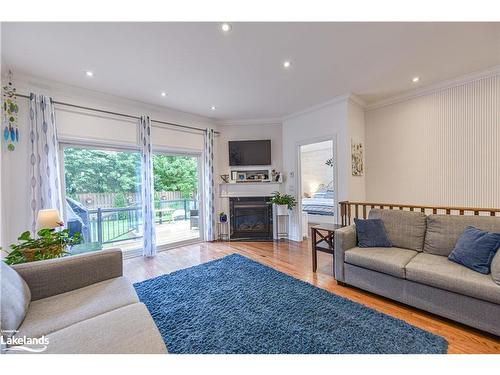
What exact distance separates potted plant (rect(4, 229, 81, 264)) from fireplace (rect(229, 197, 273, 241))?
324 cm

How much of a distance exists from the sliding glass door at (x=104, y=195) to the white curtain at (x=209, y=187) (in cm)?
135

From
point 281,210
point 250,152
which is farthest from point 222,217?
point 250,152

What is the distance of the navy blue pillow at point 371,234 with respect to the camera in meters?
2.61

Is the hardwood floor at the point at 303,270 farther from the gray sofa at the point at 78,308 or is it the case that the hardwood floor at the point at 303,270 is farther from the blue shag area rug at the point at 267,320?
the gray sofa at the point at 78,308

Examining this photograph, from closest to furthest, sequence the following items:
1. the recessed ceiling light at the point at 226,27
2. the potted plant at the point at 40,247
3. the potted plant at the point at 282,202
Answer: the potted plant at the point at 40,247 < the recessed ceiling light at the point at 226,27 < the potted plant at the point at 282,202

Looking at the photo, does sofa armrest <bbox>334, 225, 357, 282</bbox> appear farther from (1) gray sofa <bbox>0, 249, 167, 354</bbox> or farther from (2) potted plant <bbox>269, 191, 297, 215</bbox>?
(1) gray sofa <bbox>0, 249, 167, 354</bbox>

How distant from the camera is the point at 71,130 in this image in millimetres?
3184

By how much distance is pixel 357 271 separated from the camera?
A: 245 cm

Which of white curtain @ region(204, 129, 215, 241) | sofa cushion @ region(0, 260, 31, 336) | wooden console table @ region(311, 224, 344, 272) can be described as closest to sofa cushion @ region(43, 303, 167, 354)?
sofa cushion @ region(0, 260, 31, 336)

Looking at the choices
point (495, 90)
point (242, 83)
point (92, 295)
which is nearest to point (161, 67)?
point (242, 83)

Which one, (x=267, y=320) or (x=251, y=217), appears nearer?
(x=267, y=320)

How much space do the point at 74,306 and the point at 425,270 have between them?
2.81 metres

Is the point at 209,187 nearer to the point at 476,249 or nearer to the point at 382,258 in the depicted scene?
the point at 382,258

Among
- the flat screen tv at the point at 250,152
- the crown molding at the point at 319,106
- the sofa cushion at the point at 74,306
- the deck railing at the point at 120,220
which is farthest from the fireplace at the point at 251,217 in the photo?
the sofa cushion at the point at 74,306
